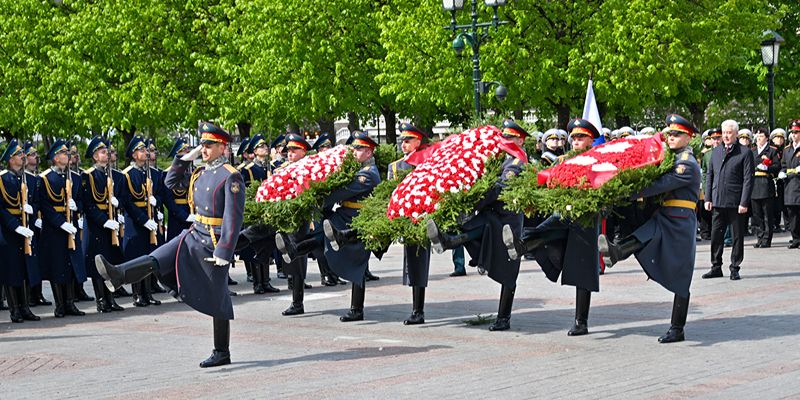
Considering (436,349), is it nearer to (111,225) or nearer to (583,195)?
(583,195)

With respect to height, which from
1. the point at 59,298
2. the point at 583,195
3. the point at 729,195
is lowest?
the point at 59,298

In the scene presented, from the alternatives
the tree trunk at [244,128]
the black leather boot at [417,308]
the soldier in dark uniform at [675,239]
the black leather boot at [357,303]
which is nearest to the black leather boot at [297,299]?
the black leather boot at [357,303]

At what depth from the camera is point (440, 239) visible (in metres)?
11.7

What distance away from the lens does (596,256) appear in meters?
11.9

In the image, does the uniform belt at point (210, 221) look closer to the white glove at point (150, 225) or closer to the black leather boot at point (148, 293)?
the black leather boot at point (148, 293)

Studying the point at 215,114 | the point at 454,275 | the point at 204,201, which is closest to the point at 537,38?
the point at 215,114

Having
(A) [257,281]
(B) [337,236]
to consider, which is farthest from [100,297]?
(B) [337,236]

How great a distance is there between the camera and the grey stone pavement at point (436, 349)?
9.27 meters

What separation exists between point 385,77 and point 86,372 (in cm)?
2399

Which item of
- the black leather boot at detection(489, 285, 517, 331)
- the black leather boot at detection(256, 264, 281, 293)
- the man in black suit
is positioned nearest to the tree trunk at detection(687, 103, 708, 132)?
the man in black suit

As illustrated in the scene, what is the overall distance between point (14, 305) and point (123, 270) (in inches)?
178

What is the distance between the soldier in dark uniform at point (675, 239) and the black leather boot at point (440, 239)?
1.61 m

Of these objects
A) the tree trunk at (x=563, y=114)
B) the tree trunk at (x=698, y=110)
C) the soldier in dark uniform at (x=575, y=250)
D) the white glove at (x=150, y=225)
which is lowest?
the soldier in dark uniform at (x=575, y=250)

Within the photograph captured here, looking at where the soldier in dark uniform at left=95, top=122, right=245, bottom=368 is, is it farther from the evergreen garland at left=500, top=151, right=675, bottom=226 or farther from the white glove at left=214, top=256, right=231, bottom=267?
the evergreen garland at left=500, top=151, right=675, bottom=226
